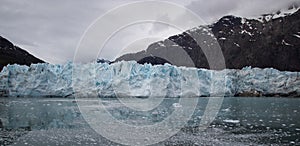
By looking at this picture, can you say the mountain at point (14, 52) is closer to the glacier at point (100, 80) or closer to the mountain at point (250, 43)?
the mountain at point (250, 43)

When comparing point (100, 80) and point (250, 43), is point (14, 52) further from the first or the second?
point (250, 43)

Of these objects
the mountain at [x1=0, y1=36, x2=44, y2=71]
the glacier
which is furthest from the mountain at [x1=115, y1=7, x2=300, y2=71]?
the mountain at [x1=0, y1=36, x2=44, y2=71]

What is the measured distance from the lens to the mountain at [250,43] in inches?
3145

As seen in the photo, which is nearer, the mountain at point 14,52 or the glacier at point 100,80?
the glacier at point 100,80

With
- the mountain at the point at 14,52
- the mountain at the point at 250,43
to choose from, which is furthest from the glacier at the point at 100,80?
the mountain at the point at 14,52

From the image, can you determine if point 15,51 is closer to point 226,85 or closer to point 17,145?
point 226,85

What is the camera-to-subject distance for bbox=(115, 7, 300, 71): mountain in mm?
79875

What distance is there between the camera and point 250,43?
299 feet

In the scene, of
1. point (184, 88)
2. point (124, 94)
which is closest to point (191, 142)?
point (124, 94)

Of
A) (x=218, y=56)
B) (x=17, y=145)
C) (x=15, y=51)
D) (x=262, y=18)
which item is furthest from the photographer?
(x=262, y=18)

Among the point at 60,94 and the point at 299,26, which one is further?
the point at 299,26

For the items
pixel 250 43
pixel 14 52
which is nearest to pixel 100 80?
pixel 14 52

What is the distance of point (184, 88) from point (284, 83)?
51.5 ft

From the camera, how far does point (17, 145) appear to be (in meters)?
9.23
